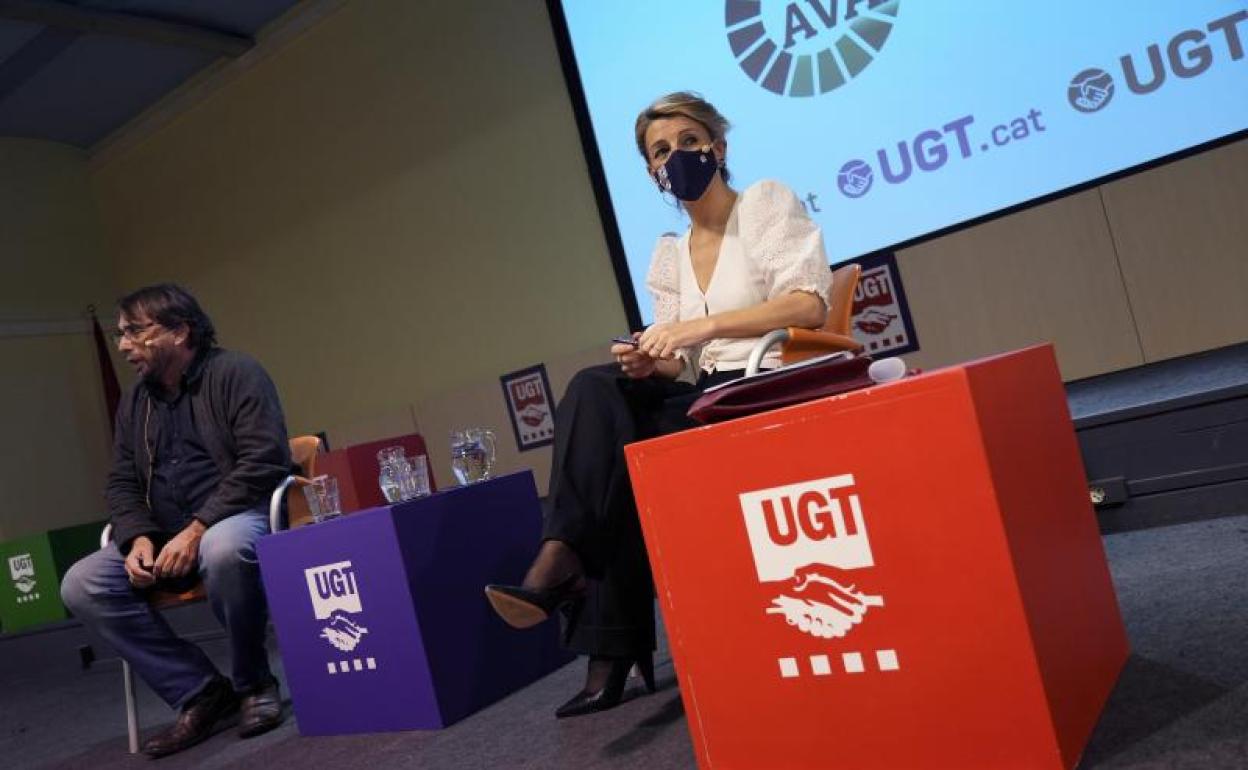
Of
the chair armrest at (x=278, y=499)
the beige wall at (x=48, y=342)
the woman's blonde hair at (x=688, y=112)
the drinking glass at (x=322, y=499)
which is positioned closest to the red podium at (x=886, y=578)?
the woman's blonde hair at (x=688, y=112)

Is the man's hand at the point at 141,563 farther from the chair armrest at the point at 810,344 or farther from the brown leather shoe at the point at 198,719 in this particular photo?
the chair armrest at the point at 810,344

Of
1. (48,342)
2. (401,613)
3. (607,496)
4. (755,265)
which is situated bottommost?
(401,613)

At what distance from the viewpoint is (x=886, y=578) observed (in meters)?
1.25

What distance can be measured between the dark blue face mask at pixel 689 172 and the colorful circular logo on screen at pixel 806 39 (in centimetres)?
212

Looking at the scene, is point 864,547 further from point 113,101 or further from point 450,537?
point 113,101

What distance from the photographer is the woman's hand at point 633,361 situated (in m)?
1.81

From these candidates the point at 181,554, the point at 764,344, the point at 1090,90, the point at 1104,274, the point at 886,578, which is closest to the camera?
the point at 886,578

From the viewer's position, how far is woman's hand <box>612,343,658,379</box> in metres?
1.81

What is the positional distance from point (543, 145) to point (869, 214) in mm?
1774

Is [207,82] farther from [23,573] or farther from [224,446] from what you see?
[224,446]

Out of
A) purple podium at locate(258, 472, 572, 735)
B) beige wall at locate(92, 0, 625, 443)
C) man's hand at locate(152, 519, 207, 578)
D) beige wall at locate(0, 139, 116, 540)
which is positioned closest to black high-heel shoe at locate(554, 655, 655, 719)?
purple podium at locate(258, 472, 572, 735)

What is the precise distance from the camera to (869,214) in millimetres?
3961

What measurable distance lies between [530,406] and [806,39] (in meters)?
2.19

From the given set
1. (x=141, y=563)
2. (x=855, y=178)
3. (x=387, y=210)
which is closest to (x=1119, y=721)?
(x=141, y=563)
